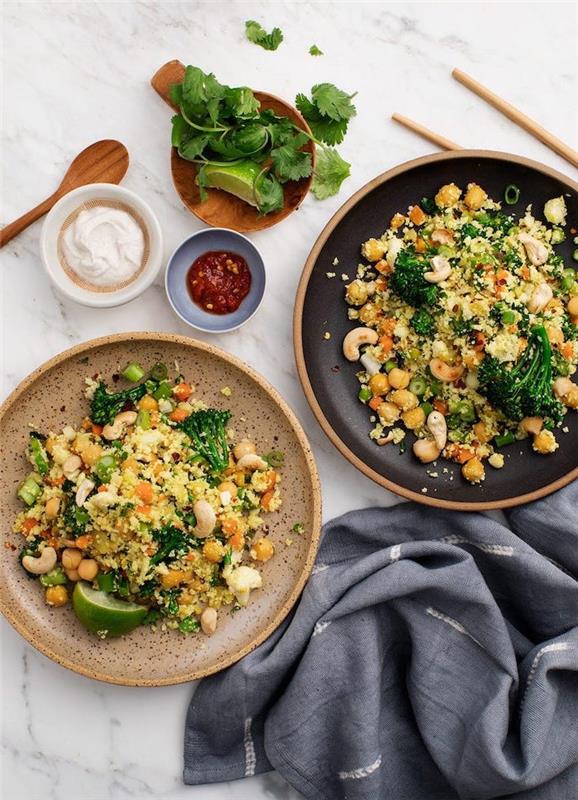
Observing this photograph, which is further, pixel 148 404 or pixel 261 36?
pixel 261 36

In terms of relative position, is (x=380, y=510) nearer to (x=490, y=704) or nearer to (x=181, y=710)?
(x=490, y=704)

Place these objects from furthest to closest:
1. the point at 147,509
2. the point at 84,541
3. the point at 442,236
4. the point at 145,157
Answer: the point at 145,157 < the point at 442,236 < the point at 84,541 < the point at 147,509

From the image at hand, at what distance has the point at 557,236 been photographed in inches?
153

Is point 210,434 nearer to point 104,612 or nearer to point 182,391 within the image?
point 182,391

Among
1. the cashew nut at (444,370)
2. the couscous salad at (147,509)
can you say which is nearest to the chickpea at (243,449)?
the couscous salad at (147,509)

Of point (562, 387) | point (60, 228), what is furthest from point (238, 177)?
point (562, 387)

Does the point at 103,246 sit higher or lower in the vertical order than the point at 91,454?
higher

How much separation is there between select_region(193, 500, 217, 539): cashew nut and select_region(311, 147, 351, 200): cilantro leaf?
170cm

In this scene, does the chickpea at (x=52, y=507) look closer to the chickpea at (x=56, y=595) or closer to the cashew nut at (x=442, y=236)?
the chickpea at (x=56, y=595)

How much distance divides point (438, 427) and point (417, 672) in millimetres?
1246

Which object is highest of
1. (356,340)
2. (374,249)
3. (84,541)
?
(374,249)

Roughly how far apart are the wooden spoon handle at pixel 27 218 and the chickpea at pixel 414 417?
2.11 metres

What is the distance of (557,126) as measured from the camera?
13.5ft

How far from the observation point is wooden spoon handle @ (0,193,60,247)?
153 inches
